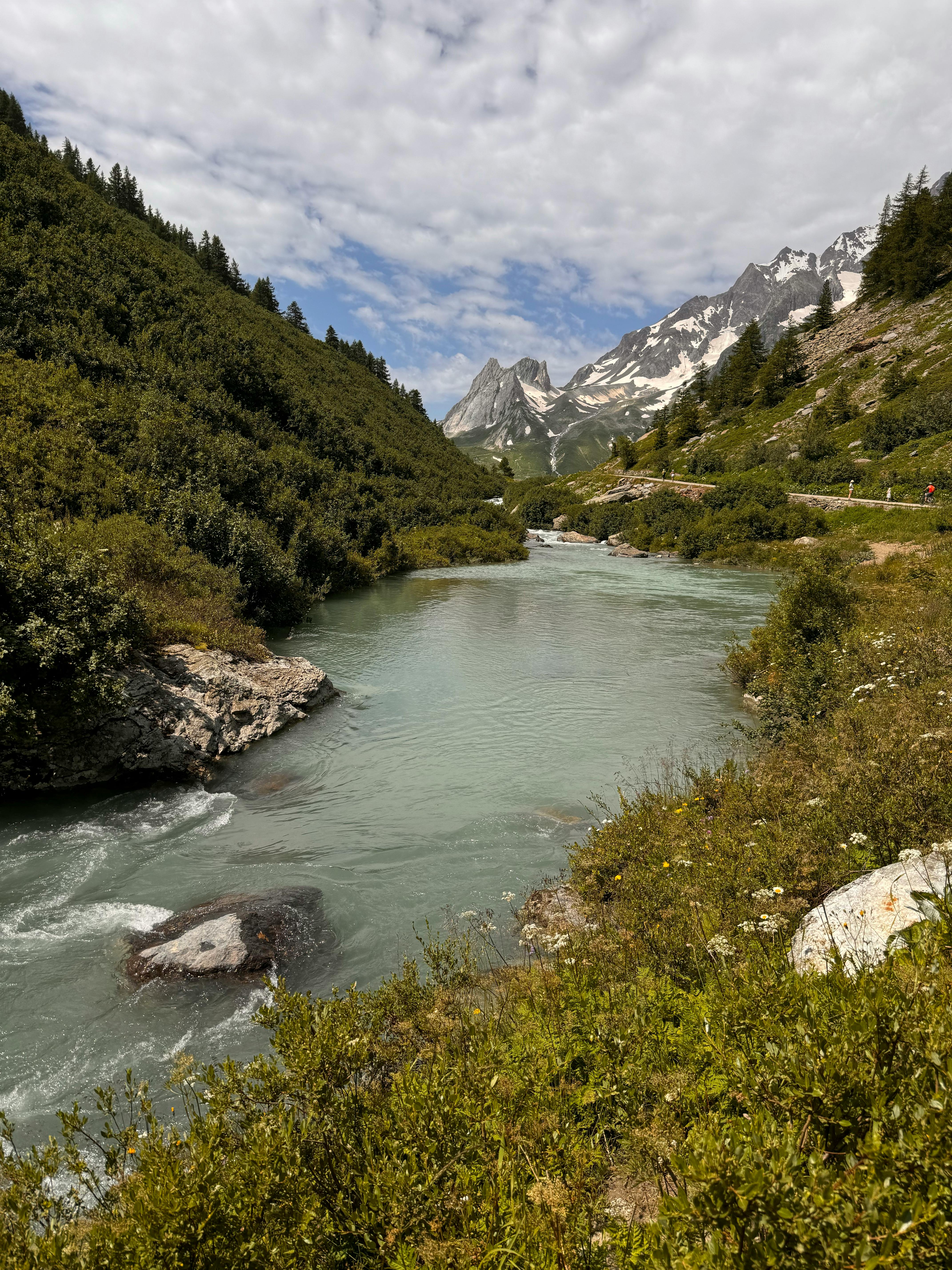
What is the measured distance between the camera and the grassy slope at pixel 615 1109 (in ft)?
8.48

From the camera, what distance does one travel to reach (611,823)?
35.3 feet

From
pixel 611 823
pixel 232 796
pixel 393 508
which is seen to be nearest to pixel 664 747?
pixel 611 823

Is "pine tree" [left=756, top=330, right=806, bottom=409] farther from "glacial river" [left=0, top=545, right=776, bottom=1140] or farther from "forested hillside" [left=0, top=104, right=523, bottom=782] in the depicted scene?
"glacial river" [left=0, top=545, right=776, bottom=1140]

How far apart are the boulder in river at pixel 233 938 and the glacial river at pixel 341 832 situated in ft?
0.81

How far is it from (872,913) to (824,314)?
5490 inches

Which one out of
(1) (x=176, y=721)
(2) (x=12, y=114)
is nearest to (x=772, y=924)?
(1) (x=176, y=721)

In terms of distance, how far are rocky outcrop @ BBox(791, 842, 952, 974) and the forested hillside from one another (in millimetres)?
14519

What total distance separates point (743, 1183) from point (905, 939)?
10.7 feet

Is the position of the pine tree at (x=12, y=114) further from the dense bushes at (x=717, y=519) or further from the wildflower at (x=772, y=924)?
the wildflower at (x=772, y=924)

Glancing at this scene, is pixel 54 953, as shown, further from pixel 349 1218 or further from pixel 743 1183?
pixel 743 1183

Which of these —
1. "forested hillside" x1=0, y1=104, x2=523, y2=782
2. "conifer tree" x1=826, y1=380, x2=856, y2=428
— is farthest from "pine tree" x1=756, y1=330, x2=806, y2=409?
"forested hillside" x1=0, y1=104, x2=523, y2=782

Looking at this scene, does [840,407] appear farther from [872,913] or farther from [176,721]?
[872,913]

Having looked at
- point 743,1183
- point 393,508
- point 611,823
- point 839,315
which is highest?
point 839,315

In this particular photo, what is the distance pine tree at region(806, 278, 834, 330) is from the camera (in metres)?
112
